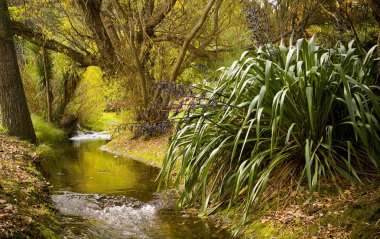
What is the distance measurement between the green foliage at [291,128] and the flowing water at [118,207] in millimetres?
356

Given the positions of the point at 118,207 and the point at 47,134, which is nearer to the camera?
the point at 118,207

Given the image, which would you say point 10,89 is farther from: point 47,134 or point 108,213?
point 47,134

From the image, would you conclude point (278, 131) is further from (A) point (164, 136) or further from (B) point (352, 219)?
(A) point (164, 136)

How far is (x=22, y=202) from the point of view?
3758mm

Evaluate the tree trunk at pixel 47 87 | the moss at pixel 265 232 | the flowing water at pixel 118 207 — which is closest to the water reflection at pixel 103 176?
the flowing water at pixel 118 207

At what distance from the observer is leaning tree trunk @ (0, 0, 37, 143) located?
26.9 feet

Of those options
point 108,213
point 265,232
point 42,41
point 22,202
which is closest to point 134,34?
point 42,41

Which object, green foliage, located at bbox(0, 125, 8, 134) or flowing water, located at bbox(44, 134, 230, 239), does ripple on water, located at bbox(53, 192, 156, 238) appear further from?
green foliage, located at bbox(0, 125, 8, 134)

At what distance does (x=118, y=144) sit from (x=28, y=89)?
5854 mm

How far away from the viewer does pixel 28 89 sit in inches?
648

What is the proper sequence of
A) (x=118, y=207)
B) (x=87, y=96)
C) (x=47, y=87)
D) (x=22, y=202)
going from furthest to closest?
(x=87, y=96) → (x=47, y=87) → (x=118, y=207) → (x=22, y=202)

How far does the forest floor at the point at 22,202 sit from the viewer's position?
3.07 metres

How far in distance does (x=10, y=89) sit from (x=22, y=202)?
526 centimetres

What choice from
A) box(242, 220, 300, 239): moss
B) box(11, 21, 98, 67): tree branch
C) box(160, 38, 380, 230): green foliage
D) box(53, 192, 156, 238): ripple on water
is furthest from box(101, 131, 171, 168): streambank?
box(242, 220, 300, 239): moss
